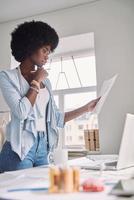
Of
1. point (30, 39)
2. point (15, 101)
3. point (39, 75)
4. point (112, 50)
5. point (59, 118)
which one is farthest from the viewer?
point (112, 50)

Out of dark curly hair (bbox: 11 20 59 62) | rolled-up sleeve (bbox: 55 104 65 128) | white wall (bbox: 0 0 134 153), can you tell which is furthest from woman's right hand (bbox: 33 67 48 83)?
white wall (bbox: 0 0 134 153)

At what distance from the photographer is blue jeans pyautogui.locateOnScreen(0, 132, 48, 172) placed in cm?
127

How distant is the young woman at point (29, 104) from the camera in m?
1.27

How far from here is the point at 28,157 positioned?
1299 millimetres

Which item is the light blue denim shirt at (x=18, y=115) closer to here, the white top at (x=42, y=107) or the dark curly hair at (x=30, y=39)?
the white top at (x=42, y=107)

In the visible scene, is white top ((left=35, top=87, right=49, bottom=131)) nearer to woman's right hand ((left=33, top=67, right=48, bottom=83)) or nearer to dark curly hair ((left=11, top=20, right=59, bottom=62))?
woman's right hand ((left=33, top=67, right=48, bottom=83))

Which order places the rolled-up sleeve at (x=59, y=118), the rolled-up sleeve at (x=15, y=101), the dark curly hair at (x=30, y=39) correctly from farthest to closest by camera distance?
the rolled-up sleeve at (x=59, y=118)
the dark curly hair at (x=30, y=39)
the rolled-up sleeve at (x=15, y=101)

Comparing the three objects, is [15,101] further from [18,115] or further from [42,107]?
[42,107]

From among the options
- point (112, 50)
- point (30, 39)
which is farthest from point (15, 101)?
point (112, 50)

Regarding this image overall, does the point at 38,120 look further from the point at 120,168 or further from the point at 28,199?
the point at 28,199

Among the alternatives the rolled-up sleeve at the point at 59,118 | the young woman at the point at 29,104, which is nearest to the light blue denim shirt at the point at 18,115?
the young woman at the point at 29,104

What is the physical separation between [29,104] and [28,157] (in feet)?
0.88

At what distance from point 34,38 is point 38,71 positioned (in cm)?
23

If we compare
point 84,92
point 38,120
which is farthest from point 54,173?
point 84,92
